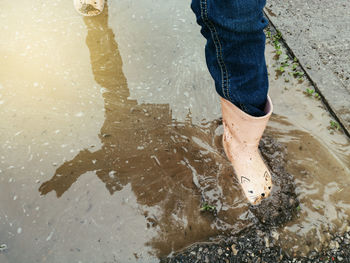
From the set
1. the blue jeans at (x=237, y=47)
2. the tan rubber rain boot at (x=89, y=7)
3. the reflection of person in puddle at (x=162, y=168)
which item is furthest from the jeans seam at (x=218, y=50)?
the tan rubber rain boot at (x=89, y=7)

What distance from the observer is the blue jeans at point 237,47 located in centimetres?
99

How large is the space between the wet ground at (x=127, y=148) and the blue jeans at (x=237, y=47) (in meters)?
0.43

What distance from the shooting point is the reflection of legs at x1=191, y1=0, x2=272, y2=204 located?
3.27ft

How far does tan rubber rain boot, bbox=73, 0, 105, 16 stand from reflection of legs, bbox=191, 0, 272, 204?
1.27 meters

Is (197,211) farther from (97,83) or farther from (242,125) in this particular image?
(97,83)

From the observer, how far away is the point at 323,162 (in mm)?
1483

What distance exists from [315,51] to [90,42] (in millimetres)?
1463

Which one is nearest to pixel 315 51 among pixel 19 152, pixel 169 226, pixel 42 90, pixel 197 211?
pixel 197 211

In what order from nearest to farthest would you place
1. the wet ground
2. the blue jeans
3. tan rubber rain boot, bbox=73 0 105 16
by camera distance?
the blue jeans
the wet ground
tan rubber rain boot, bbox=73 0 105 16

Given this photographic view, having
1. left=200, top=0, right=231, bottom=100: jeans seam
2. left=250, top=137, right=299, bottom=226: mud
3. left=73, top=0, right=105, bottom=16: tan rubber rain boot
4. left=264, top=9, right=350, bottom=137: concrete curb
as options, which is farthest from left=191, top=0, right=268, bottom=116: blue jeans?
left=73, top=0, right=105, bottom=16: tan rubber rain boot

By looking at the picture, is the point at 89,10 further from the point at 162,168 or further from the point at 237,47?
the point at 237,47

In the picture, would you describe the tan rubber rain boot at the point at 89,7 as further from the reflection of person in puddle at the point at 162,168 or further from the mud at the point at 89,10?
the reflection of person in puddle at the point at 162,168

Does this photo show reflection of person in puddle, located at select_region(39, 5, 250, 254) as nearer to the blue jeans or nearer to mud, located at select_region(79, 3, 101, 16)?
the blue jeans

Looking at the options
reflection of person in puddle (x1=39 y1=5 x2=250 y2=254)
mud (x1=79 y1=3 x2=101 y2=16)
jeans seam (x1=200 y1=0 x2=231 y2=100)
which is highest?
jeans seam (x1=200 y1=0 x2=231 y2=100)
